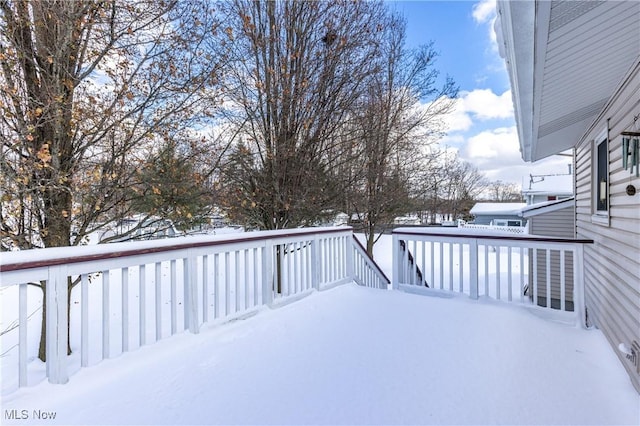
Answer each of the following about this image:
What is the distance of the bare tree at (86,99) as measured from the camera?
150 inches

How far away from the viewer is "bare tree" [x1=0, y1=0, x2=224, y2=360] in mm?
3816

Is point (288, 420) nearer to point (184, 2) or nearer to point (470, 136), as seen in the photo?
point (184, 2)

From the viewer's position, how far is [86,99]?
180 inches

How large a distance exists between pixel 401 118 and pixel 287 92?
501cm

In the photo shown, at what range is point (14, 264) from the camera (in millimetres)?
1774

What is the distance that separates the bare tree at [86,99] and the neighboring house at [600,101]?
14.3 ft

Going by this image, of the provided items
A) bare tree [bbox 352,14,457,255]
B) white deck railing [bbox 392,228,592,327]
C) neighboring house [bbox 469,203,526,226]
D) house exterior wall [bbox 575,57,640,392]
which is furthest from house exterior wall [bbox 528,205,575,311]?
neighboring house [bbox 469,203,526,226]

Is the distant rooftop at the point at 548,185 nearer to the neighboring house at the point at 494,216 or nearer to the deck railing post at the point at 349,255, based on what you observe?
the neighboring house at the point at 494,216

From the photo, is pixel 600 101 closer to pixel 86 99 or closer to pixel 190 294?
pixel 190 294

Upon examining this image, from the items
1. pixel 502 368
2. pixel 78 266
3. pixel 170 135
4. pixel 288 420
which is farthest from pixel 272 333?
pixel 170 135

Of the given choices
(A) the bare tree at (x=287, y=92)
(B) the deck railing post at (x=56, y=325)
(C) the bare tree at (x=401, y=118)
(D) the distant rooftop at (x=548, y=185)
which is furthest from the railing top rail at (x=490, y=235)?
(D) the distant rooftop at (x=548, y=185)

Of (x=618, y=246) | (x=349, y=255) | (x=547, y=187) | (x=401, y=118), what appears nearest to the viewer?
(x=618, y=246)

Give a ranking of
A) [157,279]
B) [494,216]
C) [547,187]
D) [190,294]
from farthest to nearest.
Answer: [494,216] < [547,187] < [190,294] < [157,279]

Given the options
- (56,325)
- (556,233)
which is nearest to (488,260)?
(556,233)
